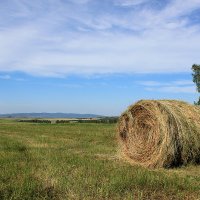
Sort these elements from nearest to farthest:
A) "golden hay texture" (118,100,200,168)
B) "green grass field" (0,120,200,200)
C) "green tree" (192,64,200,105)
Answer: "green grass field" (0,120,200,200)
"golden hay texture" (118,100,200,168)
"green tree" (192,64,200,105)

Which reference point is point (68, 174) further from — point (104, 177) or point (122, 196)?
point (122, 196)

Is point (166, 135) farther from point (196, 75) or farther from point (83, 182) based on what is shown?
point (196, 75)

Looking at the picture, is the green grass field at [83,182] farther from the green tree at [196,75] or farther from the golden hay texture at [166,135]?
the green tree at [196,75]

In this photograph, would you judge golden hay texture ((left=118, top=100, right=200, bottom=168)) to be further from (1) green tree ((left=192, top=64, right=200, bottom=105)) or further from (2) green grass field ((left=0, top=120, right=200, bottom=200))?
(1) green tree ((left=192, top=64, right=200, bottom=105))

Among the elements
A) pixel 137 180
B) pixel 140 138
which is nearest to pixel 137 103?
pixel 140 138

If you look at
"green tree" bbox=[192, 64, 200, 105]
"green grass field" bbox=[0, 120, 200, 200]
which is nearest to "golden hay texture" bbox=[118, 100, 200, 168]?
"green grass field" bbox=[0, 120, 200, 200]

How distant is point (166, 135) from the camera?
521 inches

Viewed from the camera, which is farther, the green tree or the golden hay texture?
the green tree

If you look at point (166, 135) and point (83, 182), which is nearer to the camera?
point (83, 182)

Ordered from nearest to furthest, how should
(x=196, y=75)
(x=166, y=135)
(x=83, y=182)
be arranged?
(x=83, y=182), (x=166, y=135), (x=196, y=75)

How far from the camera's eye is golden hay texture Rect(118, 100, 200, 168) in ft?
43.4

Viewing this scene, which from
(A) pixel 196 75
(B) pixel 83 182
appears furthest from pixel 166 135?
(A) pixel 196 75

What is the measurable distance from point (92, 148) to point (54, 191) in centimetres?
935

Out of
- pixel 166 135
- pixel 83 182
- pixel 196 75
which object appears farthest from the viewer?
pixel 196 75
